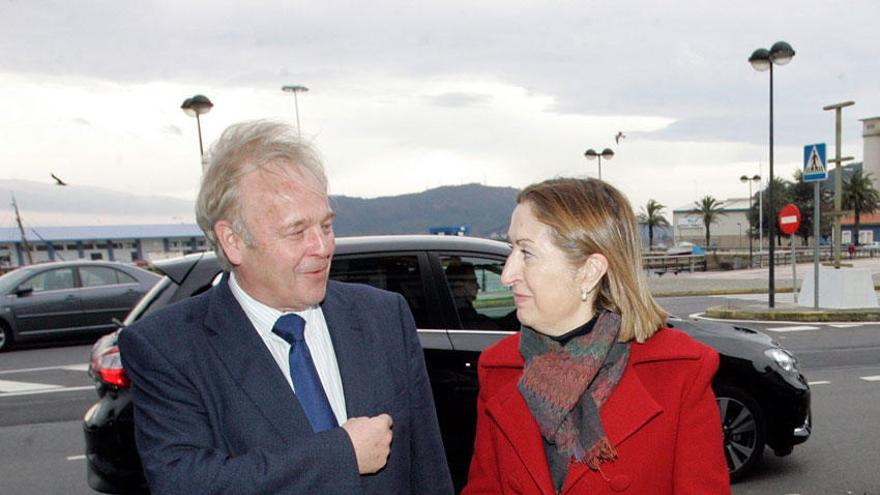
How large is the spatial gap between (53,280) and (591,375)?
1275 centimetres

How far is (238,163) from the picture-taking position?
184cm

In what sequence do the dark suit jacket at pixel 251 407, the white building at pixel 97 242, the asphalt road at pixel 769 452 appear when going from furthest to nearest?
the white building at pixel 97 242
the asphalt road at pixel 769 452
the dark suit jacket at pixel 251 407

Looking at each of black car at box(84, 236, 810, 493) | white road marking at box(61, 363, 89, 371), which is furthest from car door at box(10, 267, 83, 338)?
black car at box(84, 236, 810, 493)

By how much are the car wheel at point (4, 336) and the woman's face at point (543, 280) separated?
12.5 metres

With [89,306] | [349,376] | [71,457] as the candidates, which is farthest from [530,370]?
[89,306]

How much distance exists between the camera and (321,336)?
202cm

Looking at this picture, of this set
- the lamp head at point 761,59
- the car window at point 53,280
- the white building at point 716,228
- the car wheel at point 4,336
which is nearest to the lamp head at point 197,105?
the car window at point 53,280

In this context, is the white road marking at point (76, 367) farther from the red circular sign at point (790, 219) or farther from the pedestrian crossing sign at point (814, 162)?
the red circular sign at point (790, 219)

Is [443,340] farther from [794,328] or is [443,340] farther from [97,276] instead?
[794,328]

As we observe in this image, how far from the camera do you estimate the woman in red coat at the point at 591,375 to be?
1.83 m

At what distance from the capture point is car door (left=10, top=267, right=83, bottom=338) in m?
11.7

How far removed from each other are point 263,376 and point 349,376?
0.26 metres

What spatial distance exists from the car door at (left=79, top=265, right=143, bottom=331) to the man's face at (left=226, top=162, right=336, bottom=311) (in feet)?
38.1

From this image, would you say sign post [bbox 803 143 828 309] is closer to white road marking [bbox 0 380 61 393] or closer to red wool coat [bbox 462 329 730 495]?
red wool coat [bbox 462 329 730 495]
